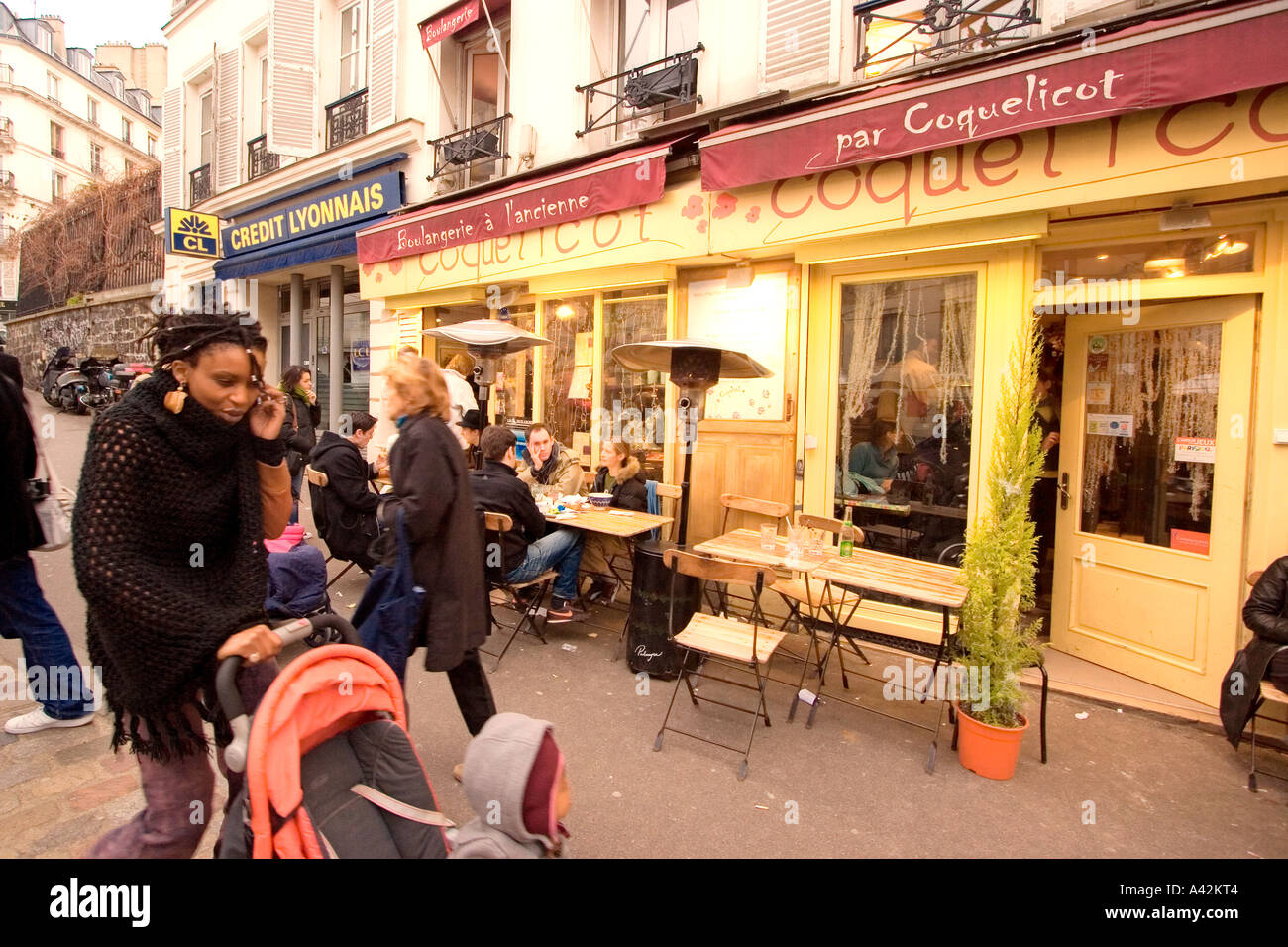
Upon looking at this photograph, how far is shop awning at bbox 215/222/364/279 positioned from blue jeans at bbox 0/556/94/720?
8068mm

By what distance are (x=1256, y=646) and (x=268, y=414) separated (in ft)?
15.9

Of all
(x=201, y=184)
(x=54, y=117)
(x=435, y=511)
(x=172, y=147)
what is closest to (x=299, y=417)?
(x=435, y=511)

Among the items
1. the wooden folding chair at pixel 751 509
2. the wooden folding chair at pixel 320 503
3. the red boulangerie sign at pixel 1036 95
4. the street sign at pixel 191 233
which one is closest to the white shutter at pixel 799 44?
the red boulangerie sign at pixel 1036 95

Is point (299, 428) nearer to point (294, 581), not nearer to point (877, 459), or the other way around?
point (294, 581)

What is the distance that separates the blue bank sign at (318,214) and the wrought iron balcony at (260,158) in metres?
0.81

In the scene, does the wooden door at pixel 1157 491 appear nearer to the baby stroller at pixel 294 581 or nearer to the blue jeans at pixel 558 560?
the blue jeans at pixel 558 560

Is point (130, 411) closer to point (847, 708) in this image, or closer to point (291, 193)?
point (847, 708)

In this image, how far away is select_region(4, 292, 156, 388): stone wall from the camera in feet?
59.5

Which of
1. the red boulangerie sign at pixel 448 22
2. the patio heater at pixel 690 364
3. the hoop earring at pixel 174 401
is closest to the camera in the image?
the hoop earring at pixel 174 401

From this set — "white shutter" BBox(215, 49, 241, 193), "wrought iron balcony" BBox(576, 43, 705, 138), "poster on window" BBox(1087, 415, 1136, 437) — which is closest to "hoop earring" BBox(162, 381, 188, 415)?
"poster on window" BBox(1087, 415, 1136, 437)

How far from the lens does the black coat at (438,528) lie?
9.90ft

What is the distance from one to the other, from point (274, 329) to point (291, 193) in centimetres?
375

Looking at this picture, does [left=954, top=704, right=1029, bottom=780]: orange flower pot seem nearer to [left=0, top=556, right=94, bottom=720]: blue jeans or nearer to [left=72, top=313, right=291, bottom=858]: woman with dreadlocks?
[left=72, top=313, right=291, bottom=858]: woman with dreadlocks

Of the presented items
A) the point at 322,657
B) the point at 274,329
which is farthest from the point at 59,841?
the point at 274,329
